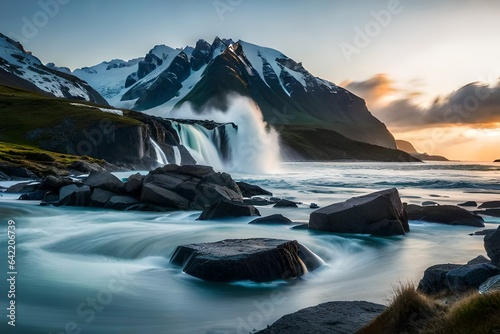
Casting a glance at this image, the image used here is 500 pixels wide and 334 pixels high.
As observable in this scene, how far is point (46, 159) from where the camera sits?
63.9 m

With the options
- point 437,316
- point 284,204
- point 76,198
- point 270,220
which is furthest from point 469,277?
point 76,198

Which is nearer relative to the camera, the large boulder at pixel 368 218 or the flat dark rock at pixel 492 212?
the large boulder at pixel 368 218

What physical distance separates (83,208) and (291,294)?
22938 millimetres

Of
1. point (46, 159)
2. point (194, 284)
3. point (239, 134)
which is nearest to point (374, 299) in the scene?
point (194, 284)

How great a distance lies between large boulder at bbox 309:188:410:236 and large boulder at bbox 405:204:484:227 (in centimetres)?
461

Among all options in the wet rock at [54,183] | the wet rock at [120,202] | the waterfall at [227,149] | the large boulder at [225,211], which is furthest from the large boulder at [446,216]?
the waterfall at [227,149]

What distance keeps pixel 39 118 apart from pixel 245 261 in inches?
4161

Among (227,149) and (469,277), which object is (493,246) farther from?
(227,149)

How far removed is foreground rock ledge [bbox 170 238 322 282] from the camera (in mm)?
13992

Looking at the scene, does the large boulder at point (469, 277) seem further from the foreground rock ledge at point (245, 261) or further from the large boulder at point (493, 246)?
the foreground rock ledge at point (245, 261)

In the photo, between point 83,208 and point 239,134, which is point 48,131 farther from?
point 83,208

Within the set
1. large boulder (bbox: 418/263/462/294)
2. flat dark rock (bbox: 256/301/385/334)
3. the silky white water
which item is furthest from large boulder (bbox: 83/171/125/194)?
flat dark rock (bbox: 256/301/385/334)

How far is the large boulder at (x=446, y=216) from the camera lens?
2602 cm

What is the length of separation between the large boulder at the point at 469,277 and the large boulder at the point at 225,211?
58.5 feet
